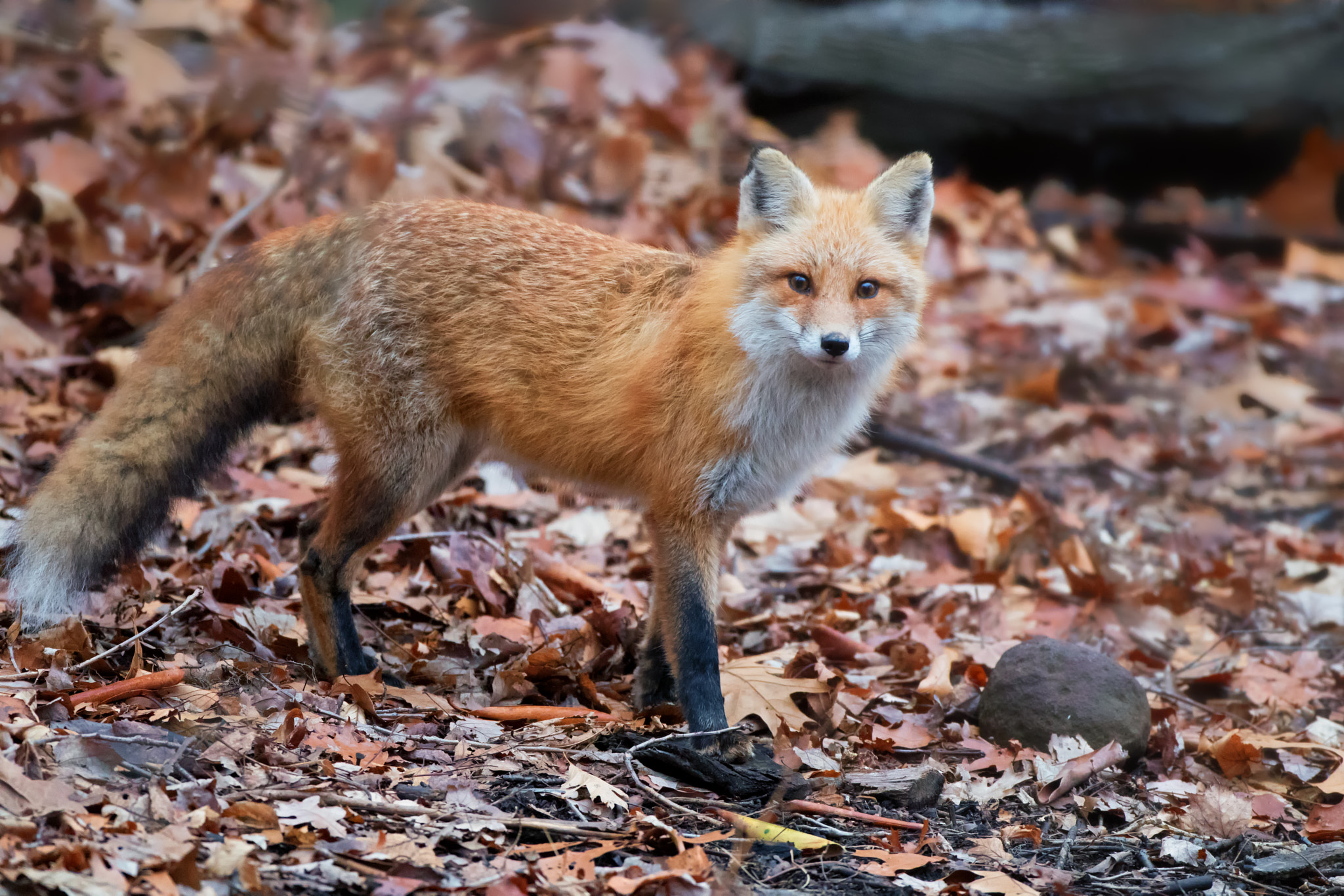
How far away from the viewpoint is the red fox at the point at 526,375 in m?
4.45

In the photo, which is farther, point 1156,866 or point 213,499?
point 213,499

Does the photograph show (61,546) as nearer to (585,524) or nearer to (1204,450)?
(585,524)

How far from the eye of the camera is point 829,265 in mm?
4469

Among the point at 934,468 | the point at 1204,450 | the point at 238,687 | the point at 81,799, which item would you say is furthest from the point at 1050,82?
the point at 81,799

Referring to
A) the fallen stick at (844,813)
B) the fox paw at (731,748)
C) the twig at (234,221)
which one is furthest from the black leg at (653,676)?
the twig at (234,221)

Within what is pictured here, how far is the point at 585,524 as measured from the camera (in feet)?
22.2

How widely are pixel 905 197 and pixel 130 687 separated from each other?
3388 mm

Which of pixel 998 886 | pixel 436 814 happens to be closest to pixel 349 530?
pixel 436 814

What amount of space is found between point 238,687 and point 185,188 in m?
4.44

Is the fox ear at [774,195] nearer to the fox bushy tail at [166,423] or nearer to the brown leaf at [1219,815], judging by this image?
the fox bushy tail at [166,423]

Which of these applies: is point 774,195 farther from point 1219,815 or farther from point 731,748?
point 1219,815

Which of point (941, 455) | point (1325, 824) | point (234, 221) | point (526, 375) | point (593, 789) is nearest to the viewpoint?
point (593, 789)

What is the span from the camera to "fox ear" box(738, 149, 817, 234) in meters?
4.67

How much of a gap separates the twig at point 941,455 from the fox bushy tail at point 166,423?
12.9ft
